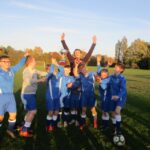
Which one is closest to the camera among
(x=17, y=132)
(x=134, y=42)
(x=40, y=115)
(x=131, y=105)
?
(x=17, y=132)

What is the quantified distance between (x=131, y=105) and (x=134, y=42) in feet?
305

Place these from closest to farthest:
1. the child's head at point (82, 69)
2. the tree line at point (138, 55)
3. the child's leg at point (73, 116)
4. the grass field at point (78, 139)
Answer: the grass field at point (78, 139) < the child's head at point (82, 69) < the child's leg at point (73, 116) < the tree line at point (138, 55)

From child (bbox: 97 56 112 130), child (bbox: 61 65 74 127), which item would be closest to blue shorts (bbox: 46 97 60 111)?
child (bbox: 61 65 74 127)

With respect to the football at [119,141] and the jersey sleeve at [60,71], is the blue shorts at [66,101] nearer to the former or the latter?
the jersey sleeve at [60,71]

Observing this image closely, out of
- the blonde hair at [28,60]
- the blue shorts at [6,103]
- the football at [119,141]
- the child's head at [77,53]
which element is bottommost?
the football at [119,141]

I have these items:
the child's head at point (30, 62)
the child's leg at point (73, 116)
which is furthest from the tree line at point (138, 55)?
the child's head at point (30, 62)

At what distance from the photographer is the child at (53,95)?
8.80m

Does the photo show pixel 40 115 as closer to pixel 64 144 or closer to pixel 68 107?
pixel 68 107

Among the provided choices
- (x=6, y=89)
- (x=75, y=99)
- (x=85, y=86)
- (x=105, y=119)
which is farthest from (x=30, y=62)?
(x=105, y=119)

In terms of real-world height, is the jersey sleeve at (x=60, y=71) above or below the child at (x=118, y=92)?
above

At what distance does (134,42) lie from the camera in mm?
104938

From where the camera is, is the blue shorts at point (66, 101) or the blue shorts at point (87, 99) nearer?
the blue shorts at point (87, 99)

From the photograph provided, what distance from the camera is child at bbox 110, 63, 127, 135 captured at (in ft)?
26.2

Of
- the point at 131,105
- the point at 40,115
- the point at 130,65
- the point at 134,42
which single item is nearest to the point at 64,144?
the point at 40,115
